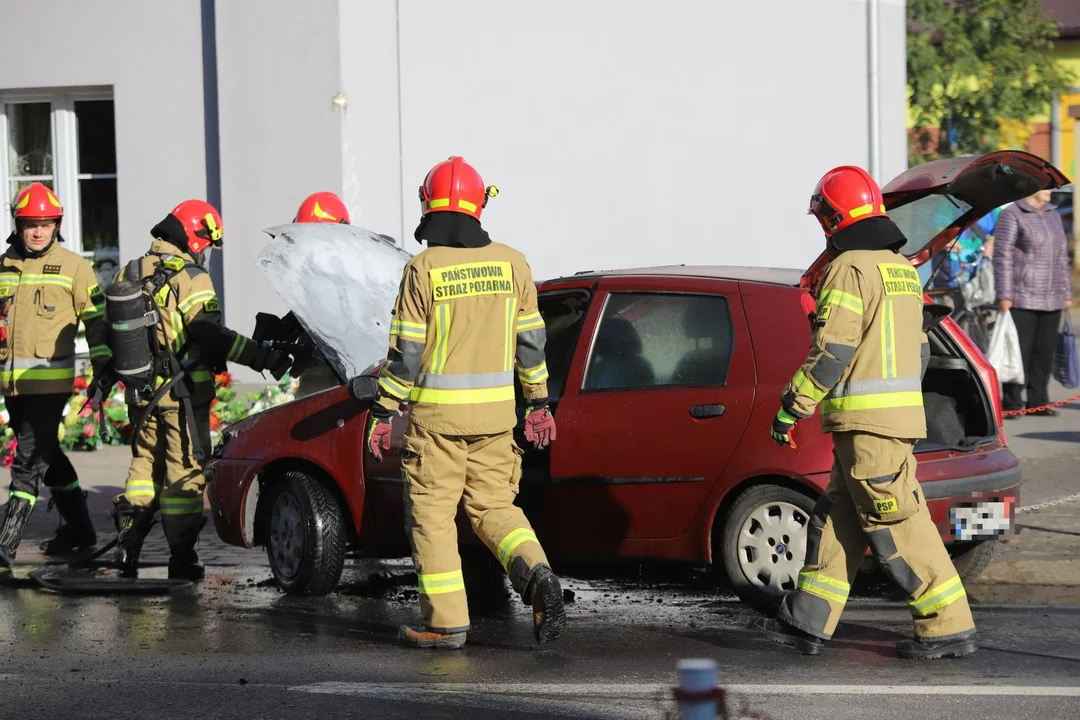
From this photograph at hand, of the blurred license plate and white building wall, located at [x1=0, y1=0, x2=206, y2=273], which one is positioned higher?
white building wall, located at [x1=0, y1=0, x2=206, y2=273]

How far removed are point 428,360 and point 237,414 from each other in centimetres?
556

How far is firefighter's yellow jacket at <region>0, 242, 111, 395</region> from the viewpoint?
7777 millimetres

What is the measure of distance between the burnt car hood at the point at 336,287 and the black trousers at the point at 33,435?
1.67 meters

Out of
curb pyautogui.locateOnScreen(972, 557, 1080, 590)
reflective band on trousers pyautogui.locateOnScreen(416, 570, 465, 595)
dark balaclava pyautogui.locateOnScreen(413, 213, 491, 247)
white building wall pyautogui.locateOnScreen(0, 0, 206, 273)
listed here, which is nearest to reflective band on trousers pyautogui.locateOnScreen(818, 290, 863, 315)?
dark balaclava pyautogui.locateOnScreen(413, 213, 491, 247)

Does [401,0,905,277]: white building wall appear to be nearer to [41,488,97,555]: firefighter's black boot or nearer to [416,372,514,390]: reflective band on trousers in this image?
[41,488,97,555]: firefighter's black boot

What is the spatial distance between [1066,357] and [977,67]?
23.8ft

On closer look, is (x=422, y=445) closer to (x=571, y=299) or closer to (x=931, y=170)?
(x=571, y=299)

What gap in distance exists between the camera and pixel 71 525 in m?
8.16

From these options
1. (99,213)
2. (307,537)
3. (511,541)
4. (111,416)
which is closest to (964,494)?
(511,541)

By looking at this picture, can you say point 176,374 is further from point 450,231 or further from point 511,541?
Answer: point 511,541

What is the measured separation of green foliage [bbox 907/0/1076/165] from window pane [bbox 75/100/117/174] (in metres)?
9.84

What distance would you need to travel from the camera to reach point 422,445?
19.1 ft

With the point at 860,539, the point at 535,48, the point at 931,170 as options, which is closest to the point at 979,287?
the point at 535,48

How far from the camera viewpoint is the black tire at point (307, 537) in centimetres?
685
